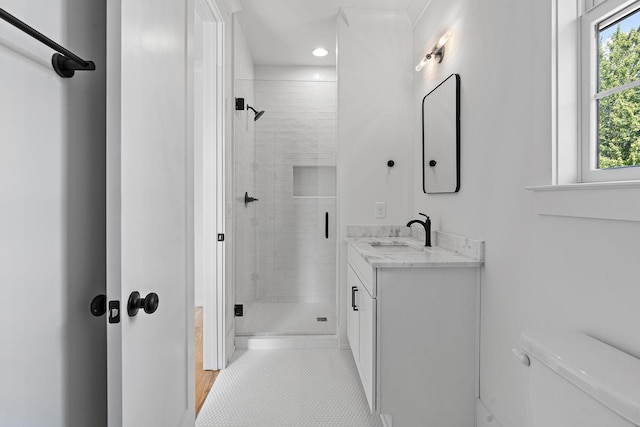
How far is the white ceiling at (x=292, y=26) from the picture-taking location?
2.60 meters

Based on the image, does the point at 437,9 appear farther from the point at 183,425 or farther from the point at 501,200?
the point at 183,425

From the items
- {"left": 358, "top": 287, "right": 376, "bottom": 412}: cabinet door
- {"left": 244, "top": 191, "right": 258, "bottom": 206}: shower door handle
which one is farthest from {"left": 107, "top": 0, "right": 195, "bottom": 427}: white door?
{"left": 244, "top": 191, "right": 258, "bottom": 206}: shower door handle

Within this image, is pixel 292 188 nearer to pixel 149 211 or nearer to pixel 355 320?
pixel 355 320

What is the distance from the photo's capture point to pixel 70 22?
0.83 meters

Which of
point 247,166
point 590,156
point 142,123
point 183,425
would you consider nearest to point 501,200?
point 590,156

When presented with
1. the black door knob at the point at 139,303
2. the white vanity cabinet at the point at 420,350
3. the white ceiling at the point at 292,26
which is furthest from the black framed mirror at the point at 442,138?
the black door knob at the point at 139,303

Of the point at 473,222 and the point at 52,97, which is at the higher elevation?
the point at 52,97

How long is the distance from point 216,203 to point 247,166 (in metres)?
0.86

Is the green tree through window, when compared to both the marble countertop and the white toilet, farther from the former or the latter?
the marble countertop

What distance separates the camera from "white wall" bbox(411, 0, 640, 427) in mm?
1021

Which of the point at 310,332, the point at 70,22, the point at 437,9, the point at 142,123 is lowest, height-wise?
the point at 310,332

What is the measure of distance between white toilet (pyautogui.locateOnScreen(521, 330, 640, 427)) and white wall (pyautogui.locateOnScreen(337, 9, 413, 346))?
1768 mm

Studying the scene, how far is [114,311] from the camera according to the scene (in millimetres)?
822

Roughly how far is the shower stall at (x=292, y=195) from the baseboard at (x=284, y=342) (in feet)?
1.62
